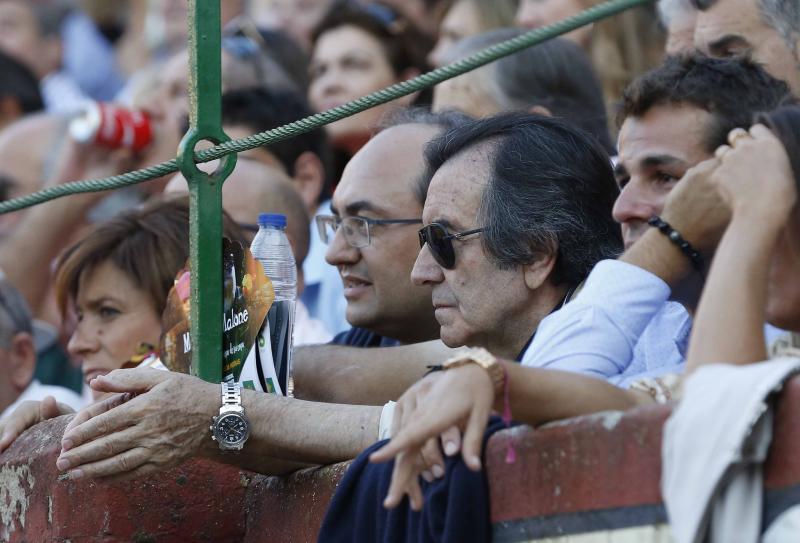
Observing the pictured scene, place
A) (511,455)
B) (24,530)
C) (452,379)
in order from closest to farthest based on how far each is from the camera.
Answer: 1. (452,379)
2. (511,455)
3. (24,530)

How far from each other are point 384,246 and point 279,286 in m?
0.63

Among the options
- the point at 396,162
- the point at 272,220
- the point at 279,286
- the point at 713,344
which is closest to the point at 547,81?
the point at 396,162

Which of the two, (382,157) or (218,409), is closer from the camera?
(218,409)

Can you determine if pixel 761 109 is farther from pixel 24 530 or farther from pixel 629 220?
pixel 24 530

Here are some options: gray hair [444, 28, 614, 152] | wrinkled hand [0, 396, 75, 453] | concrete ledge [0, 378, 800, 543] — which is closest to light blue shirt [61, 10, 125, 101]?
gray hair [444, 28, 614, 152]

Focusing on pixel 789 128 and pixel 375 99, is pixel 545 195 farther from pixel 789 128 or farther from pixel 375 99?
pixel 789 128

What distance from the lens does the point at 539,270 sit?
318cm

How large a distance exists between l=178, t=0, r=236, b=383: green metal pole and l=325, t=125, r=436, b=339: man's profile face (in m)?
0.73

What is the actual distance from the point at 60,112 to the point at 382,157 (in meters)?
2.71

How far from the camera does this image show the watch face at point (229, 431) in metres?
3.07

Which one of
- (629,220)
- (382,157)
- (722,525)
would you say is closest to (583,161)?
(629,220)

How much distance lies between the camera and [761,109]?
3.20 m

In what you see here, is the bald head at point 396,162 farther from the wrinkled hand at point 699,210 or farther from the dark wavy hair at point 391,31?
the dark wavy hair at point 391,31

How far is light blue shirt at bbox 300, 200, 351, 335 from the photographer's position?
200 inches
